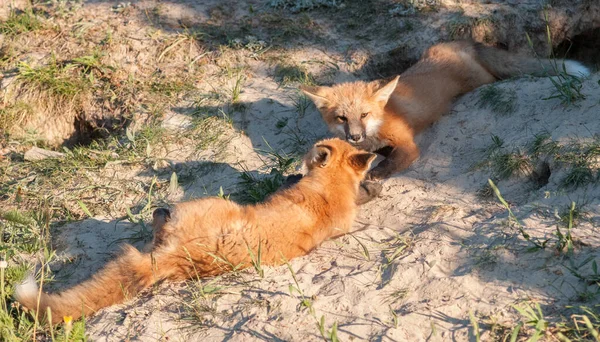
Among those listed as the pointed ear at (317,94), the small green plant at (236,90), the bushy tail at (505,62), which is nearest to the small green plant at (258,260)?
the pointed ear at (317,94)

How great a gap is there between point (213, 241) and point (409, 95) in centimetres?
334

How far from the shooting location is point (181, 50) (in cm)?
754

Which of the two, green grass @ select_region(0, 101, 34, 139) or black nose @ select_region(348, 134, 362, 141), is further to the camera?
green grass @ select_region(0, 101, 34, 139)

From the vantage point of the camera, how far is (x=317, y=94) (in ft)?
20.7

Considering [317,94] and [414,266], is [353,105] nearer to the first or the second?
[317,94]

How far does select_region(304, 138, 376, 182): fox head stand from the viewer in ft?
16.2

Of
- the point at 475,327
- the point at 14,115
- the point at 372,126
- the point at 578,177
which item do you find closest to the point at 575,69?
the point at 372,126

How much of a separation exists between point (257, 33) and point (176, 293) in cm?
457

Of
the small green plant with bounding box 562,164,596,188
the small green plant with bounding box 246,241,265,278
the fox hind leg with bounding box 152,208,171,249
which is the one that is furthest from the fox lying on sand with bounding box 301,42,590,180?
the fox hind leg with bounding box 152,208,171,249

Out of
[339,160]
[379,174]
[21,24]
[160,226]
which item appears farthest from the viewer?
[21,24]

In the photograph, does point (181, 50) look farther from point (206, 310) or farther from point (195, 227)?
point (206, 310)

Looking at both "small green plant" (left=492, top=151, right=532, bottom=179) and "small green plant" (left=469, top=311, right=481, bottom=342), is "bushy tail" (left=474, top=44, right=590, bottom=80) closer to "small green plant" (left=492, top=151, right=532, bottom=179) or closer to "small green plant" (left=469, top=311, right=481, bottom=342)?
"small green plant" (left=492, top=151, right=532, bottom=179)

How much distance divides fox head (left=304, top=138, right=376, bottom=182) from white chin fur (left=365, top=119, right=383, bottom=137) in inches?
49.2

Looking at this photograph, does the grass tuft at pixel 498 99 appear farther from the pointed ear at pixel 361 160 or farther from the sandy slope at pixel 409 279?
the pointed ear at pixel 361 160
